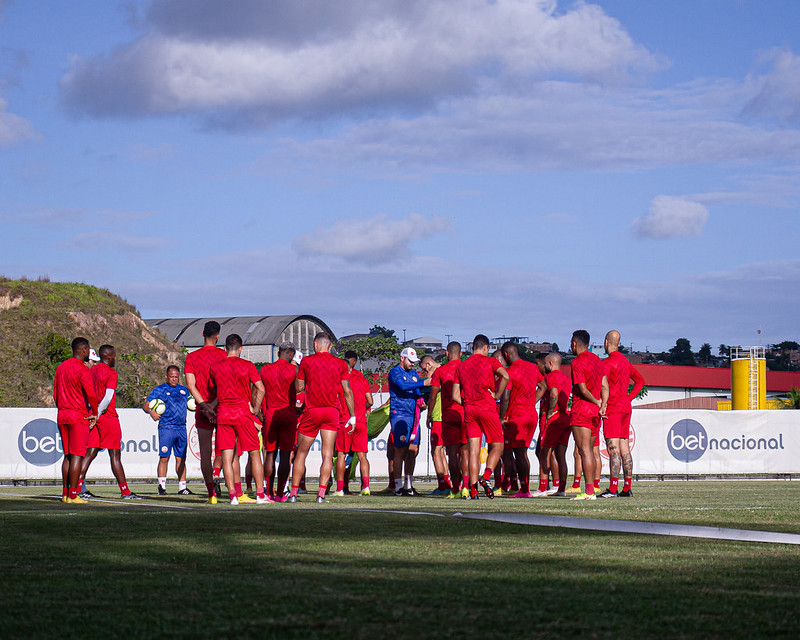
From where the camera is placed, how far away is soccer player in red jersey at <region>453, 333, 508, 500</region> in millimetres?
13180

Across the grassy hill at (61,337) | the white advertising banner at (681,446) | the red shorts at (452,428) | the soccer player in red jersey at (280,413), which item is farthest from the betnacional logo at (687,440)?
the grassy hill at (61,337)

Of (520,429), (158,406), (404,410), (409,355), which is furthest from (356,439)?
(158,406)

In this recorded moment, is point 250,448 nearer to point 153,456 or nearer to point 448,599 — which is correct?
point 448,599

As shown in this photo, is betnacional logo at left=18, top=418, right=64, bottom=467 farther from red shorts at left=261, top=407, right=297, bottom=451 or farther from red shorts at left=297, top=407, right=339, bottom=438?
red shorts at left=297, top=407, right=339, bottom=438

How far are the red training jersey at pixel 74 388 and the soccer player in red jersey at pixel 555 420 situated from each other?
6.34 meters

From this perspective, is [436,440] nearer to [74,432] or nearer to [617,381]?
[617,381]

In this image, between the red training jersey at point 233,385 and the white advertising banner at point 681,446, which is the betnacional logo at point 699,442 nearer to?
the white advertising banner at point 681,446

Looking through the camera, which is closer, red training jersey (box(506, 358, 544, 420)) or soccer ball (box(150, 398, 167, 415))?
red training jersey (box(506, 358, 544, 420))

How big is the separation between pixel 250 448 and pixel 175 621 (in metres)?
8.25

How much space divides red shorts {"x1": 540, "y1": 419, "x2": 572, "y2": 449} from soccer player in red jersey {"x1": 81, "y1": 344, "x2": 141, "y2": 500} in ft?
→ 19.3

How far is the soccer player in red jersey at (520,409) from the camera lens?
47.4 ft

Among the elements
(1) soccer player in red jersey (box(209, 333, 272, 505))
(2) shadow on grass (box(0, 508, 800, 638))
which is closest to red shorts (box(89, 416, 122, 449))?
(1) soccer player in red jersey (box(209, 333, 272, 505))

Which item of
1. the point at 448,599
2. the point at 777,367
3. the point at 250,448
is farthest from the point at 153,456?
the point at 777,367

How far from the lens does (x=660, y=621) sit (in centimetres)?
408
